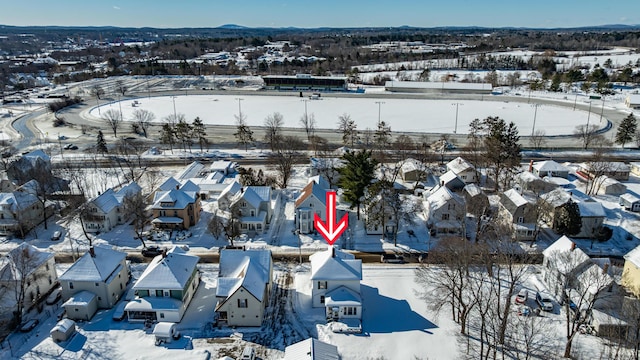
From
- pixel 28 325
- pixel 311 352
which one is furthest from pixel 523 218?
pixel 28 325

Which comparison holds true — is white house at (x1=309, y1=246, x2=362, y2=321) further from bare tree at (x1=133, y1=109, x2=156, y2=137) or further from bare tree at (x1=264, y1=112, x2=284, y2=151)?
bare tree at (x1=133, y1=109, x2=156, y2=137)

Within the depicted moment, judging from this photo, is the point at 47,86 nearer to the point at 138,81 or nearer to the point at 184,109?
the point at 138,81

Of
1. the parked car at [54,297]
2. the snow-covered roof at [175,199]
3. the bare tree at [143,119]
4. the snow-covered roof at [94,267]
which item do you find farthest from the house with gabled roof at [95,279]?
the bare tree at [143,119]

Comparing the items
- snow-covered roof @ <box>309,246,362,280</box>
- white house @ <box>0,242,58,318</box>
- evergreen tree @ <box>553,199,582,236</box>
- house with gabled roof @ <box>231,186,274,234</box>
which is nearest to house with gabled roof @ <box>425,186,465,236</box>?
evergreen tree @ <box>553,199,582,236</box>

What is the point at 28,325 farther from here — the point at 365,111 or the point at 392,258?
the point at 365,111

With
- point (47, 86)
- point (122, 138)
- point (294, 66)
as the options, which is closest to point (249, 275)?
point (122, 138)
